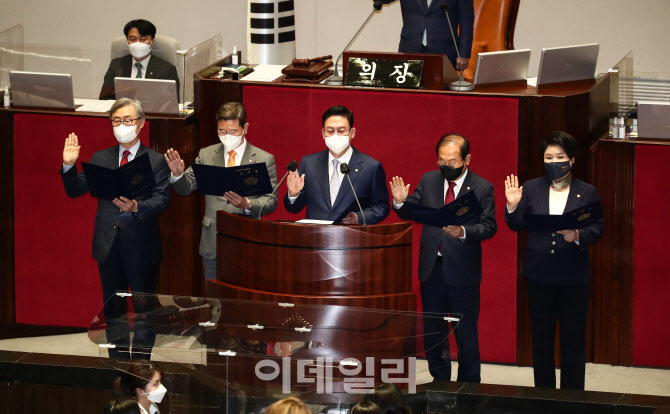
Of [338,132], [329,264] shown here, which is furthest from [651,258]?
[329,264]

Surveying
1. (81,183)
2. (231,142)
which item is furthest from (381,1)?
(81,183)

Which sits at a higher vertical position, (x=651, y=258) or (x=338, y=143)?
(x=338, y=143)

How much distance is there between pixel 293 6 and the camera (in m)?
9.23

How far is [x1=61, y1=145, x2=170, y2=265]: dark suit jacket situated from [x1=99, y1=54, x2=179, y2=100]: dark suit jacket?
3.51 feet

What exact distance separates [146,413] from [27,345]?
2.84 m

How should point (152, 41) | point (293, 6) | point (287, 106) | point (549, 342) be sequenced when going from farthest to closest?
point (293, 6)
point (152, 41)
point (287, 106)
point (549, 342)

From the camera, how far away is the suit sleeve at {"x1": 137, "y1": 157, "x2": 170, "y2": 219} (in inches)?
229

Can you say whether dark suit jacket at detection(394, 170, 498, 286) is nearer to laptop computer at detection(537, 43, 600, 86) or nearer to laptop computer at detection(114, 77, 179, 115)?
laptop computer at detection(537, 43, 600, 86)

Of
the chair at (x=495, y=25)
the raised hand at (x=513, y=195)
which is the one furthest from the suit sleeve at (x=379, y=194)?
the chair at (x=495, y=25)

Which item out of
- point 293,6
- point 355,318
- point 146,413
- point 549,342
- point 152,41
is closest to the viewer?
point 146,413

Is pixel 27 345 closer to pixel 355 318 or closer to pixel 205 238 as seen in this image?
pixel 205 238

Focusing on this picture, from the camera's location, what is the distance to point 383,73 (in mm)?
6340

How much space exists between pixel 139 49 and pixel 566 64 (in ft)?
8.51

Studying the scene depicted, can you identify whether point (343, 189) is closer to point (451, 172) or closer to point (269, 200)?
point (269, 200)
